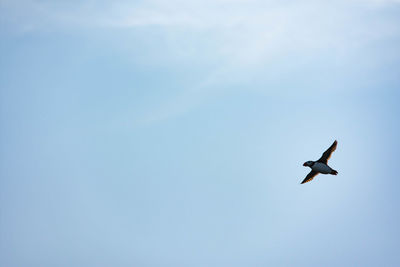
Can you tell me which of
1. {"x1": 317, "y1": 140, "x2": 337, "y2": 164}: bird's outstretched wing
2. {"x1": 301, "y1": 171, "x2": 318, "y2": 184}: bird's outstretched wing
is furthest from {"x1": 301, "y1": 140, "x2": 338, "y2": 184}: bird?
{"x1": 301, "y1": 171, "x2": 318, "y2": 184}: bird's outstretched wing

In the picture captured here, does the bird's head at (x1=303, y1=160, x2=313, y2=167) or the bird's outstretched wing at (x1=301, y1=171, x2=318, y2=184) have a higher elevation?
the bird's head at (x1=303, y1=160, x2=313, y2=167)

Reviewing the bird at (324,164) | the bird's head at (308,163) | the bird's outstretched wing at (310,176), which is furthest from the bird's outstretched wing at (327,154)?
the bird's outstretched wing at (310,176)

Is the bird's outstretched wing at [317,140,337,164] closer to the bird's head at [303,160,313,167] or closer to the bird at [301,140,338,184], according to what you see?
the bird at [301,140,338,184]

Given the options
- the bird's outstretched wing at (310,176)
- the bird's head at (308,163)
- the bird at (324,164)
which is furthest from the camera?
the bird's outstretched wing at (310,176)

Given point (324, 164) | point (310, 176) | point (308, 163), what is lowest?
point (324, 164)

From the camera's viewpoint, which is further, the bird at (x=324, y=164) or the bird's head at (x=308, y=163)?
the bird's head at (x=308, y=163)

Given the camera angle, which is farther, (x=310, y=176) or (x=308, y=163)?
(x=310, y=176)

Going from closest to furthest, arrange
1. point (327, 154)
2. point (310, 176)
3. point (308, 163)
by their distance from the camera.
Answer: point (327, 154), point (308, 163), point (310, 176)

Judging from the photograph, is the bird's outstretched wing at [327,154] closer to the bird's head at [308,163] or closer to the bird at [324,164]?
the bird at [324,164]

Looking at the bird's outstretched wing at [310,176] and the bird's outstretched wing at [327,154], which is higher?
the bird's outstretched wing at [327,154]

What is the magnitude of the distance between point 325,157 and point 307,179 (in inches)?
270

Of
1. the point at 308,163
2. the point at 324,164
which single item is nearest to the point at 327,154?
the point at 324,164

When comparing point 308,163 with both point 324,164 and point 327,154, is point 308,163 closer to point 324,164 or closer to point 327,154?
point 324,164

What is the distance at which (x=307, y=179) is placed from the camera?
10631cm
